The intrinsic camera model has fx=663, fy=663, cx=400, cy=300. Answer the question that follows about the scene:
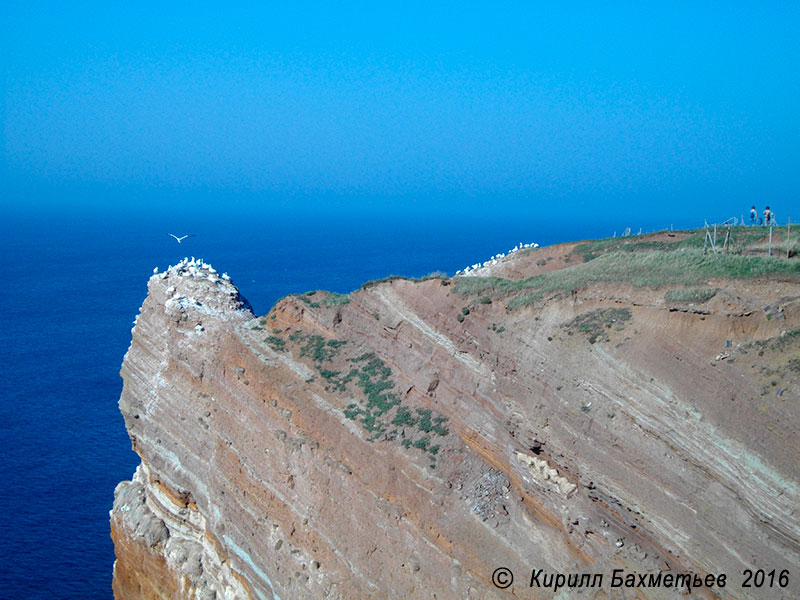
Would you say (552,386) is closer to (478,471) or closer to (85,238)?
(478,471)

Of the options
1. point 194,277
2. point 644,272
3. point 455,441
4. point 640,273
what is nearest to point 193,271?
point 194,277

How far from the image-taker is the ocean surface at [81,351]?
2805 centimetres

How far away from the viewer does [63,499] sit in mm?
30875

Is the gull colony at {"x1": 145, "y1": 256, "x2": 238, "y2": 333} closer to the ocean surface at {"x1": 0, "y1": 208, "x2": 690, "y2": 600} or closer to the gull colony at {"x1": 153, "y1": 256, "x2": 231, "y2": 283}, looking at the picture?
the gull colony at {"x1": 153, "y1": 256, "x2": 231, "y2": 283}

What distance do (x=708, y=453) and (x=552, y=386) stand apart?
149 inches

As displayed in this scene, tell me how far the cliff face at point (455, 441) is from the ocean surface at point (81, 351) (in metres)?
7.34

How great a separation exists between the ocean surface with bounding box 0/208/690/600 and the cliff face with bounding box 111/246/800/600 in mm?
7339

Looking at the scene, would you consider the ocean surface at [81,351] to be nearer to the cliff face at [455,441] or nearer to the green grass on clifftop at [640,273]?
the cliff face at [455,441]

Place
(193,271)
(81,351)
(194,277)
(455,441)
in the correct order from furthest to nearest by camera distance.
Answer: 1. (81,351)
2. (193,271)
3. (194,277)
4. (455,441)

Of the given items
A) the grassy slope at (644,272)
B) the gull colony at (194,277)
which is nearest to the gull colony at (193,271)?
the gull colony at (194,277)

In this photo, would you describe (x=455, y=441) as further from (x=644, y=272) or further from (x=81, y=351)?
Answer: (x=81, y=351)

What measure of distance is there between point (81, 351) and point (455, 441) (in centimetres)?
4022

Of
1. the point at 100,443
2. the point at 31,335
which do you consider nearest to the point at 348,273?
the point at 31,335

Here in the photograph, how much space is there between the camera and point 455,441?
16859 millimetres
